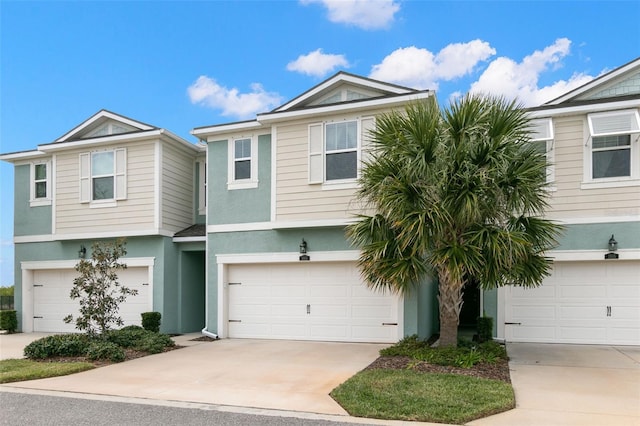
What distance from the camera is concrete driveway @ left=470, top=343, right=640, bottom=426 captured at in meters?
5.51

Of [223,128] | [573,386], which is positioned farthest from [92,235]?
[573,386]

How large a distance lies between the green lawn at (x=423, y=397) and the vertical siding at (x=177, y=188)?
8.70m

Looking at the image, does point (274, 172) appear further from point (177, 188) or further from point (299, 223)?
point (177, 188)

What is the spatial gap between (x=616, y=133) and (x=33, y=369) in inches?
503

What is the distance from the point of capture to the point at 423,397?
6172mm

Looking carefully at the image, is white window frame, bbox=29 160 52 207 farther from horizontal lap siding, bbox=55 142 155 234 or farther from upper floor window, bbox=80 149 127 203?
upper floor window, bbox=80 149 127 203

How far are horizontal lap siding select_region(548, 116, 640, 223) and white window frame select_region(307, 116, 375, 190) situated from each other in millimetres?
4523

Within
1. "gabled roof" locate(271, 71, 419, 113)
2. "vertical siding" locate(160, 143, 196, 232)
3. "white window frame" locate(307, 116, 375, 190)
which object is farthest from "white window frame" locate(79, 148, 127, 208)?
"white window frame" locate(307, 116, 375, 190)

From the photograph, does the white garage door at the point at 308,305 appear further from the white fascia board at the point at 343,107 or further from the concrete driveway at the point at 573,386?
the white fascia board at the point at 343,107

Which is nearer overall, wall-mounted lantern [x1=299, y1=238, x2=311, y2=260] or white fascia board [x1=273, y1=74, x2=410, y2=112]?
white fascia board [x1=273, y1=74, x2=410, y2=112]

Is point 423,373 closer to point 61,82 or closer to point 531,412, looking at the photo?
point 531,412

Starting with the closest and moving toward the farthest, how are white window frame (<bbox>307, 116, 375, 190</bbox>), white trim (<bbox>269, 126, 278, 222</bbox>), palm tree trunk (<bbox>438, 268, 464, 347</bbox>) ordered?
palm tree trunk (<bbox>438, 268, 464, 347</bbox>), white window frame (<bbox>307, 116, 375, 190</bbox>), white trim (<bbox>269, 126, 278, 222</bbox>)

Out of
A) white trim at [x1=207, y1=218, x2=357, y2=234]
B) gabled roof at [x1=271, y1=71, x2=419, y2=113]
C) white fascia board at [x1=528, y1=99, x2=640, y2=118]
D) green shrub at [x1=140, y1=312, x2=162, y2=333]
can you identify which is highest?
gabled roof at [x1=271, y1=71, x2=419, y2=113]

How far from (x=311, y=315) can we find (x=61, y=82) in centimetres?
1048
